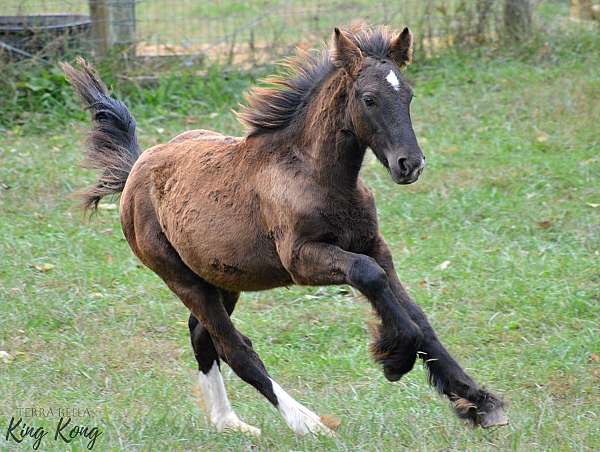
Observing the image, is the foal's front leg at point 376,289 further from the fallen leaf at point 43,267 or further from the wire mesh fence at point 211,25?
the wire mesh fence at point 211,25

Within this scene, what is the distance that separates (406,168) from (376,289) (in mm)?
557

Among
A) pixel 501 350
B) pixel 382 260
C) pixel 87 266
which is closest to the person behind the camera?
pixel 382 260

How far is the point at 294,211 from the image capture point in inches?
195

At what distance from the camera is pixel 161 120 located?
11375 millimetres

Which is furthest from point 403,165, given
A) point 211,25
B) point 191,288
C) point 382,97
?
point 211,25

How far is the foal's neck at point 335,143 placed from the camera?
4.95m

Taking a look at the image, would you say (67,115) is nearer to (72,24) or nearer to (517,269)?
(72,24)

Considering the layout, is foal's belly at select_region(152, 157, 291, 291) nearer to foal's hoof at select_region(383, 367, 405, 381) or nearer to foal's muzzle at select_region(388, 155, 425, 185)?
foal's hoof at select_region(383, 367, 405, 381)

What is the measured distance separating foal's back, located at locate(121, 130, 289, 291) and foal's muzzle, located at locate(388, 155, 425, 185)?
0.91 metres

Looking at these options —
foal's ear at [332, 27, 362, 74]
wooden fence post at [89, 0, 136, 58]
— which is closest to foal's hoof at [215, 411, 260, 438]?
foal's ear at [332, 27, 362, 74]

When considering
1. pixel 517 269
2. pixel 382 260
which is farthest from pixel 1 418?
pixel 517 269

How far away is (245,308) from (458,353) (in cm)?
173

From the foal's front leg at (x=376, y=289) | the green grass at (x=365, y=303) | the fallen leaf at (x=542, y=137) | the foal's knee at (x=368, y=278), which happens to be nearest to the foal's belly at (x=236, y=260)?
the foal's front leg at (x=376, y=289)

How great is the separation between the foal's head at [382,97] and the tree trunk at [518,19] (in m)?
8.07
